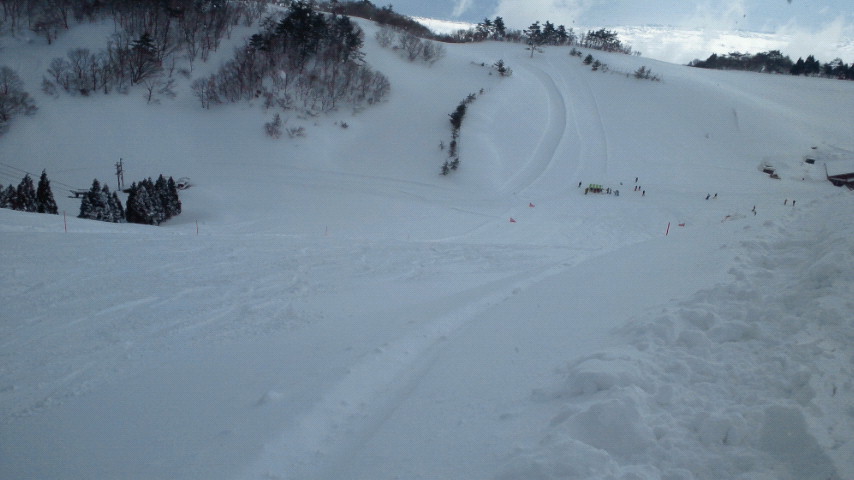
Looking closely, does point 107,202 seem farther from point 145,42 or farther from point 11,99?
point 145,42

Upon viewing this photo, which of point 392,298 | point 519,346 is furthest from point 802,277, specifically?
point 392,298

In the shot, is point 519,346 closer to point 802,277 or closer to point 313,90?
point 802,277

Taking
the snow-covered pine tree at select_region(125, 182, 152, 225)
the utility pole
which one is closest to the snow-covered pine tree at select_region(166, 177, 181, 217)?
the snow-covered pine tree at select_region(125, 182, 152, 225)

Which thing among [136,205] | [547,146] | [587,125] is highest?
[587,125]

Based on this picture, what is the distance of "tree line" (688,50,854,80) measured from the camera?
220 ft

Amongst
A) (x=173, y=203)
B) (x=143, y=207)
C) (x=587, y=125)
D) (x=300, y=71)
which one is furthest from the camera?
(x=587, y=125)

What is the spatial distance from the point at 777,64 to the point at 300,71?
8378 centimetres

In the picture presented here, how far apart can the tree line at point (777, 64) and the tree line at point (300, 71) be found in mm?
71800

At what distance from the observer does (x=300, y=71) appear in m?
42.3

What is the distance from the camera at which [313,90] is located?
134ft

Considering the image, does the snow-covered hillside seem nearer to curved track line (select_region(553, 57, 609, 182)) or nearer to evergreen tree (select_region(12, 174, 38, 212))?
evergreen tree (select_region(12, 174, 38, 212))

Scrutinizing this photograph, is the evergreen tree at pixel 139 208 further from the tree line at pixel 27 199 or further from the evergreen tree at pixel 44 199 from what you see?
the tree line at pixel 27 199

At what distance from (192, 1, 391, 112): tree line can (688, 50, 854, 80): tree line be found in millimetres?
71800

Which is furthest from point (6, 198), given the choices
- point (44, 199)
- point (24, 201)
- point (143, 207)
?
point (143, 207)
